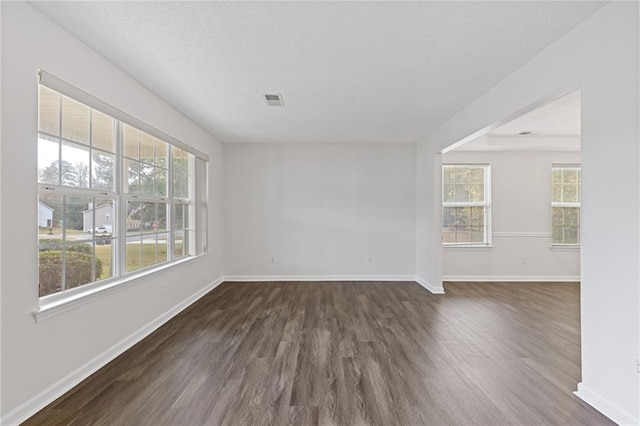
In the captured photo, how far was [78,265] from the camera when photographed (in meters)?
2.65

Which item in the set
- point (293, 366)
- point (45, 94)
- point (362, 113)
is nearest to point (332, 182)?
point (362, 113)

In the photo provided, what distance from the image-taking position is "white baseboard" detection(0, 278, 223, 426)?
1.96 m

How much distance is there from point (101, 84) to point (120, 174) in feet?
2.77

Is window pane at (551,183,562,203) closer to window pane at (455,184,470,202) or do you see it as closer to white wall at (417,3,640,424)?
window pane at (455,184,470,202)

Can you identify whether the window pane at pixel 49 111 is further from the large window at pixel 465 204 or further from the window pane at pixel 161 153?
the large window at pixel 465 204

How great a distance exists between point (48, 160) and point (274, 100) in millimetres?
2249

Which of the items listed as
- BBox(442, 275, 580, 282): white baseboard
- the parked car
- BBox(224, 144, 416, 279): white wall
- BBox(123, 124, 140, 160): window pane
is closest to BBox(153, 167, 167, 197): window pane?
BBox(123, 124, 140, 160): window pane

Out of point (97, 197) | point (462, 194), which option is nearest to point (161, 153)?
point (97, 197)

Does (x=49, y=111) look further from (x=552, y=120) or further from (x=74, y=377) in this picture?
(x=552, y=120)

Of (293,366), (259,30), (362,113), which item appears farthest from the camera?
(362,113)

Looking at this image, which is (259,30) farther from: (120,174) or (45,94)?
(120,174)

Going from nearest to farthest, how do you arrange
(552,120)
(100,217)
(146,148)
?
(100,217) < (146,148) < (552,120)

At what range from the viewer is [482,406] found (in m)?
2.15

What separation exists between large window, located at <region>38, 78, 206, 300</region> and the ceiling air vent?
4.37 feet
